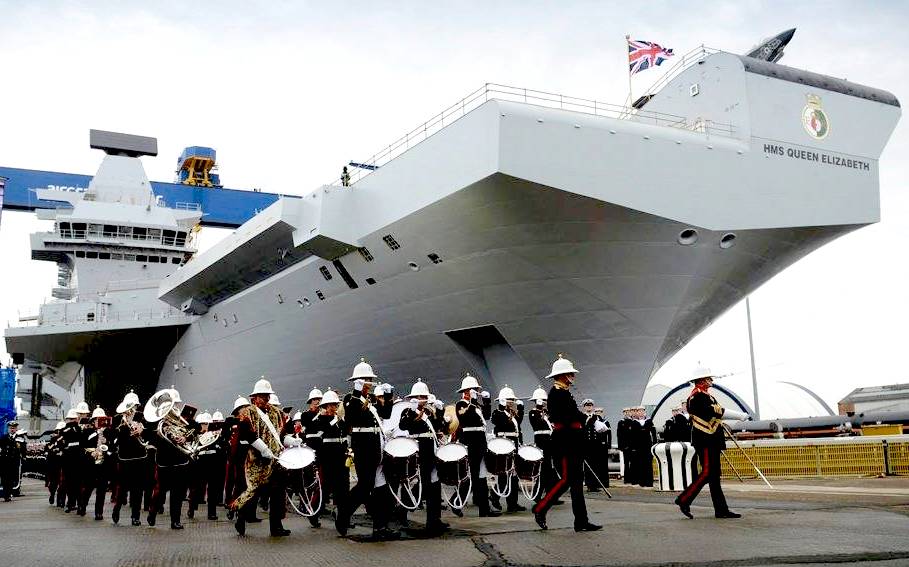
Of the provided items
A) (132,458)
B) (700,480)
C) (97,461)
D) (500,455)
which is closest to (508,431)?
(500,455)

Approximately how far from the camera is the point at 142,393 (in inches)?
1631

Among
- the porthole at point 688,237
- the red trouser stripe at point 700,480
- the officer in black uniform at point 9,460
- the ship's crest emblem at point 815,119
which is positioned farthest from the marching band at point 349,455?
the ship's crest emblem at point 815,119

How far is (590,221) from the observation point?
15.9 m

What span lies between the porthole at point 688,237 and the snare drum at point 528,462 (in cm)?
793

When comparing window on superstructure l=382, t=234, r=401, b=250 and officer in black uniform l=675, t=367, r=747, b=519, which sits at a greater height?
window on superstructure l=382, t=234, r=401, b=250

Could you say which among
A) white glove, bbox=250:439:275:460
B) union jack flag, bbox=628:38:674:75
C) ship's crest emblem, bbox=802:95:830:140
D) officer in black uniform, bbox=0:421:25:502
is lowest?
officer in black uniform, bbox=0:421:25:502

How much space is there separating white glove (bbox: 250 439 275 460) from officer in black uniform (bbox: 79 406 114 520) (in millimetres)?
4489

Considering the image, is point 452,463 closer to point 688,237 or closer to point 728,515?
point 728,515

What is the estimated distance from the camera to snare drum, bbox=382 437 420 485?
7848 mm

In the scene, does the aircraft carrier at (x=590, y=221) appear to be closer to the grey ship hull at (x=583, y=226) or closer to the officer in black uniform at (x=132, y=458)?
the grey ship hull at (x=583, y=226)

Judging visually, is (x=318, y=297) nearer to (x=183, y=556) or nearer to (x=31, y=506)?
(x=31, y=506)

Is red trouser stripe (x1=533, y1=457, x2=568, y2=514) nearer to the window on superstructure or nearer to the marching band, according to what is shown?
the marching band

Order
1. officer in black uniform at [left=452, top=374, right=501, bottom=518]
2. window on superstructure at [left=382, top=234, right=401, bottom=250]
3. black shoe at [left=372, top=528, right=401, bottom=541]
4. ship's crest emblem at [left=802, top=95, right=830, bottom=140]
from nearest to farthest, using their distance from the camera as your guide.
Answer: black shoe at [left=372, top=528, right=401, bottom=541]
officer in black uniform at [left=452, top=374, right=501, bottom=518]
ship's crest emblem at [left=802, top=95, right=830, bottom=140]
window on superstructure at [left=382, top=234, right=401, bottom=250]

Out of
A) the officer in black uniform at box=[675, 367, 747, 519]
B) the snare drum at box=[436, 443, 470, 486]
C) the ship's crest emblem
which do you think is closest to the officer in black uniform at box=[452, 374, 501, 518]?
the snare drum at box=[436, 443, 470, 486]
